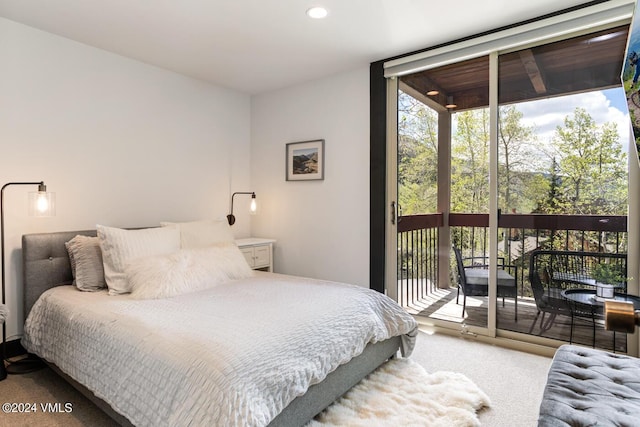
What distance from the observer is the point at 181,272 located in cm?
241

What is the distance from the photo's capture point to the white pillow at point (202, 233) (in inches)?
119

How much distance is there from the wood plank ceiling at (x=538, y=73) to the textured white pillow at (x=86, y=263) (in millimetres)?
3021

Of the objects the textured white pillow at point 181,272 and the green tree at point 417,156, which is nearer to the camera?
the textured white pillow at point 181,272

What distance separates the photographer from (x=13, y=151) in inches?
102

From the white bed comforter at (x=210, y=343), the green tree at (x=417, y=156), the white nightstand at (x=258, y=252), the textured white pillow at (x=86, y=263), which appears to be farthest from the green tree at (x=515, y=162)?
the textured white pillow at (x=86, y=263)

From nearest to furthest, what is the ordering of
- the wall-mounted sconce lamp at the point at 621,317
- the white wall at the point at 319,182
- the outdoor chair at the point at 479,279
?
the wall-mounted sconce lamp at the point at 621,317 → the outdoor chair at the point at 479,279 → the white wall at the point at 319,182

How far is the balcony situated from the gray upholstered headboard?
2785mm

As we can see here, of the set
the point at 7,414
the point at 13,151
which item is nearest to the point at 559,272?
the point at 7,414

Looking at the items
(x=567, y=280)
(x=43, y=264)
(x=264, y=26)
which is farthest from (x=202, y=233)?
(x=567, y=280)

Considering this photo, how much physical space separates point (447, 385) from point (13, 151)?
335cm

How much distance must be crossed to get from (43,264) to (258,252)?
184 centimetres

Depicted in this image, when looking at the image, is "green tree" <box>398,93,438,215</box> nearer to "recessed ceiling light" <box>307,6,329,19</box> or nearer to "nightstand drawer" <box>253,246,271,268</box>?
"recessed ceiling light" <box>307,6,329,19</box>

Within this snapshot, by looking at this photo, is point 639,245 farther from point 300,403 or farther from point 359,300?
point 300,403

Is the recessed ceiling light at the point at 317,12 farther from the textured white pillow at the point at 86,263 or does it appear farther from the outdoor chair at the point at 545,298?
the outdoor chair at the point at 545,298
